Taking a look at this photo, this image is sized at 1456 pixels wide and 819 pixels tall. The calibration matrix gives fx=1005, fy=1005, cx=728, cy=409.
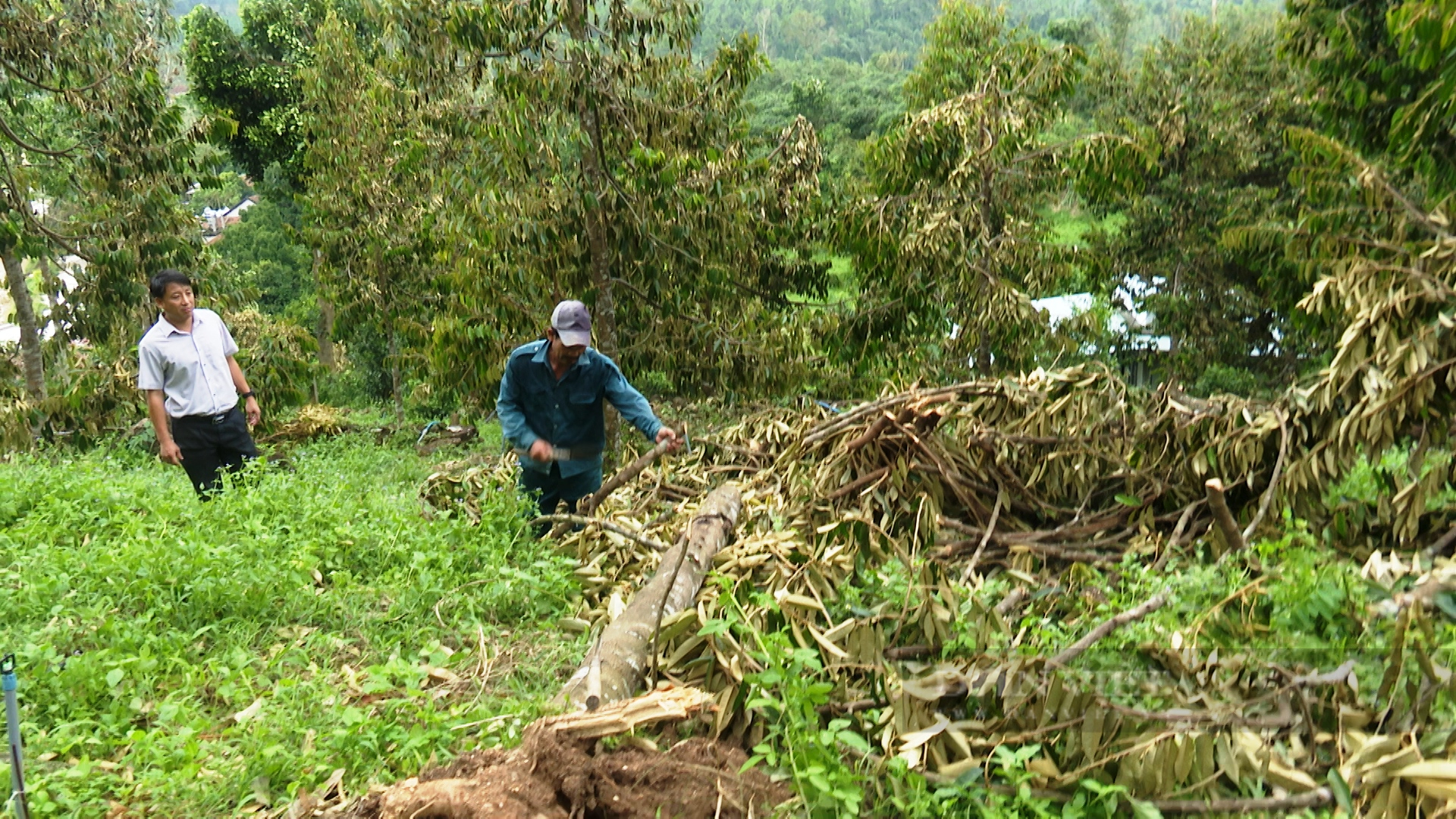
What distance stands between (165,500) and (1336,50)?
9.58 m

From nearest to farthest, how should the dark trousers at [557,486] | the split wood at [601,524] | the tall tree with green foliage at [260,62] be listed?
the split wood at [601,524] → the dark trousers at [557,486] → the tall tree with green foliage at [260,62]

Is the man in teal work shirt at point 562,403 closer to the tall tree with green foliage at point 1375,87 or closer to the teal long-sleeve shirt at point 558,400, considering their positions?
the teal long-sleeve shirt at point 558,400

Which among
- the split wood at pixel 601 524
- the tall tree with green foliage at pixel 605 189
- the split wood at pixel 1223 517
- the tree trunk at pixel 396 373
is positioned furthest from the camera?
the tree trunk at pixel 396 373

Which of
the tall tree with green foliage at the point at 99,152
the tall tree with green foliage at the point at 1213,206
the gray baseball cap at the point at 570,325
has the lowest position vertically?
the tall tree with green foliage at the point at 1213,206

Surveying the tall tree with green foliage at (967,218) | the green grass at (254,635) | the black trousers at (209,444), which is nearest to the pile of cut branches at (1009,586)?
the green grass at (254,635)

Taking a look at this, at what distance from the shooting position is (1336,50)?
8.68 metres

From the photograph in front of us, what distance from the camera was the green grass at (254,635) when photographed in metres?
2.78

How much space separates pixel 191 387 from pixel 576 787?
3.94 metres

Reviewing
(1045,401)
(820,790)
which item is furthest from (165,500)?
(1045,401)

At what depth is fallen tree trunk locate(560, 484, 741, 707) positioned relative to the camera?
320 cm

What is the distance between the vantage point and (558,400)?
16.9 feet

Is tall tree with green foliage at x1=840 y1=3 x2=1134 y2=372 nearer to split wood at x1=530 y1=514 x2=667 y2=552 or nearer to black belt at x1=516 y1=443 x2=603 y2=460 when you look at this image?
black belt at x1=516 y1=443 x2=603 y2=460

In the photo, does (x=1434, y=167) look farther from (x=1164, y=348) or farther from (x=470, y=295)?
(x=1164, y=348)

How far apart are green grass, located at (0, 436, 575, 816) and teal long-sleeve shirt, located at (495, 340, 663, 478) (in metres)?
0.41
